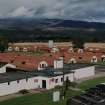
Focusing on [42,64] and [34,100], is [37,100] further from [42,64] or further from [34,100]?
[42,64]

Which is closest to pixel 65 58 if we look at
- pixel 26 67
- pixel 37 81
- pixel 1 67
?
pixel 26 67

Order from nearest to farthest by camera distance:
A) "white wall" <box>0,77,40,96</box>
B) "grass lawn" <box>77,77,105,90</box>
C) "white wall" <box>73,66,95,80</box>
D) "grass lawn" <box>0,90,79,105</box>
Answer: "grass lawn" <box>0,90,79,105</box> → "white wall" <box>0,77,40,96</box> → "grass lawn" <box>77,77,105,90</box> → "white wall" <box>73,66,95,80</box>

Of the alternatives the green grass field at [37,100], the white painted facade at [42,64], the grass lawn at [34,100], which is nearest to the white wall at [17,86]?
the green grass field at [37,100]

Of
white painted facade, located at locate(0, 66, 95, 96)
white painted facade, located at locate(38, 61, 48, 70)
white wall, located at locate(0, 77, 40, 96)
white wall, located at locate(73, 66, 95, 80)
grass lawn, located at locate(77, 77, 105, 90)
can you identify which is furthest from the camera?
white painted facade, located at locate(38, 61, 48, 70)

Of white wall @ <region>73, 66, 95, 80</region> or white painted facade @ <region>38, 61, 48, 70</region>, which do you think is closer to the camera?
white wall @ <region>73, 66, 95, 80</region>

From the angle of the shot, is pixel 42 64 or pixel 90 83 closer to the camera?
pixel 90 83

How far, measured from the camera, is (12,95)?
41.3 metres

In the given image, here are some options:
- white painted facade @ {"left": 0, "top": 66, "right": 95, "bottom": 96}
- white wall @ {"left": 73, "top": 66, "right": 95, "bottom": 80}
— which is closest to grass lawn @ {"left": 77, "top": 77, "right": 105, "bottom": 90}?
white painted facade @ {"left": 0, "top": 66, "right": 95, "bottom": 96}

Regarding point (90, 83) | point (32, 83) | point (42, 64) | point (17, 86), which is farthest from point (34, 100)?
point (42, 64)

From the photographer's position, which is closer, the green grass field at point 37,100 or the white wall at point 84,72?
the green grass field at point 37,100

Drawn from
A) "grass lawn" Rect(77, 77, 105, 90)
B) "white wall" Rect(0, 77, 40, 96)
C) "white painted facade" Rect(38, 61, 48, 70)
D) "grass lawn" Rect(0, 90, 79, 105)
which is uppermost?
"white painted facade" Rect(38, 61, 48, 70)

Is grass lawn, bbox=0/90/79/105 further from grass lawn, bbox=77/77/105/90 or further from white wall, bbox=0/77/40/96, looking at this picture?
grass lawn, bbox=77/77/105/90

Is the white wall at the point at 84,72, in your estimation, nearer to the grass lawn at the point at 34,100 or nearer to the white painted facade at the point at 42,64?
the white painted facade at the point at 42,64

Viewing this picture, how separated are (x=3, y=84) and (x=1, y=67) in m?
11.7
